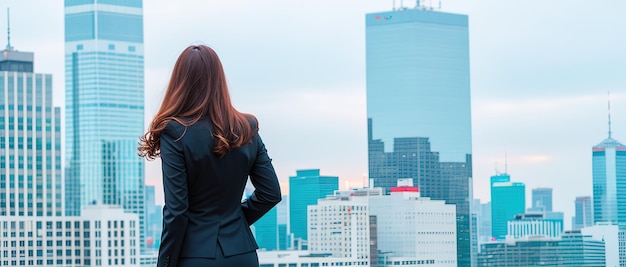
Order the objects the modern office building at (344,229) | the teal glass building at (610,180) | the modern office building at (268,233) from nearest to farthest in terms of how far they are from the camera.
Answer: the modern office building at (344,229), the teal glass building at (610,180), the modern office building at (268,233)

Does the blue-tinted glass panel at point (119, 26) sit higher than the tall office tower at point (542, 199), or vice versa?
the blue-tinted glass panel at point (119, 26)

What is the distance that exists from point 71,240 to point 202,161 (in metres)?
26.5

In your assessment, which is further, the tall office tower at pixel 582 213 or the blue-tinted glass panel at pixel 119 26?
the blue-tinted glass panel at pixel 119 26

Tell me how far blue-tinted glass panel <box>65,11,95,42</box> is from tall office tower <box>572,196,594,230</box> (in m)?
25.1

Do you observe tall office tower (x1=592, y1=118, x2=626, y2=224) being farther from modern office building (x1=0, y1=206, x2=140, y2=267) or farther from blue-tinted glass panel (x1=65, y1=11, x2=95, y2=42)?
blue-tinted glass panel (x1=65, y1=11, x2=95, y2=42)

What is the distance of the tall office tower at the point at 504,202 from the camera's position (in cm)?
3556

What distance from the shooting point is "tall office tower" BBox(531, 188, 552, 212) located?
36.5 meters

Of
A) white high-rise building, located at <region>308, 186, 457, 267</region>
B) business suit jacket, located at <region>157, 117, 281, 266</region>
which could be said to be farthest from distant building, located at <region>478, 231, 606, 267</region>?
business suit jacket, located at <region>157, 117, 281, 266</region>

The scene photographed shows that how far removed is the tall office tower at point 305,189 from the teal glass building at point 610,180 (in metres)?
7.40

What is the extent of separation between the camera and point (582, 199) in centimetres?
3412

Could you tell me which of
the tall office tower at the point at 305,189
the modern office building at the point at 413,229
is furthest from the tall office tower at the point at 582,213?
the tall office tower at the point at 305,189

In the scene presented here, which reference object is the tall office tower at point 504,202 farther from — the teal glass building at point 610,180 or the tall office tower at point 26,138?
the tall office tower at point 26,138

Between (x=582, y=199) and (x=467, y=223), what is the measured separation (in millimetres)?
4063

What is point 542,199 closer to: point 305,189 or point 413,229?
point 413,229
